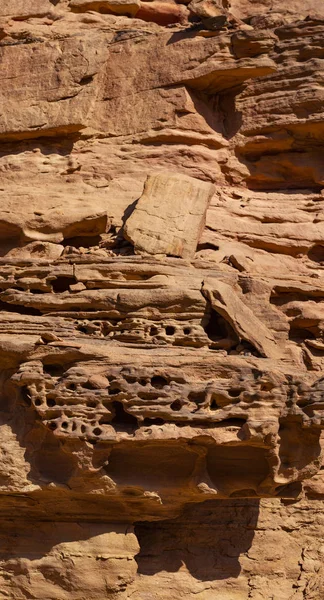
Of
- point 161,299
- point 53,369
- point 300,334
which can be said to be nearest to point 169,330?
point 161,299

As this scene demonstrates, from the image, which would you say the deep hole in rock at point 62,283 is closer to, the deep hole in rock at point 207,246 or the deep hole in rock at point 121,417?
the deep hole in rock at point 121,417

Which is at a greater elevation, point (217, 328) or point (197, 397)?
point (217, 328)

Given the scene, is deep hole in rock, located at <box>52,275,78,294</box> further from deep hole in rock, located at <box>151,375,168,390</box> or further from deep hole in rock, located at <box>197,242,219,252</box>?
deep hole in rock, located at <box>197,242,219,252</box>

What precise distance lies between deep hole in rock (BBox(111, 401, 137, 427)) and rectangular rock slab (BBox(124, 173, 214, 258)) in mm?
1791

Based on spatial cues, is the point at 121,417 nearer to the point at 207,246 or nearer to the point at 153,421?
the point at 153,421

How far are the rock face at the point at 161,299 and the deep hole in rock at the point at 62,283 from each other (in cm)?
2

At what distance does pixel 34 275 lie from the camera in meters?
10.6

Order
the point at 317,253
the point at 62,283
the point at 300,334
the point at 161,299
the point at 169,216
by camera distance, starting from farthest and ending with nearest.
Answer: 1. the point at 317,253
2. the point at 300,334
3. the point at 169,216
4. the point at 62,283
5. the point at 161,299

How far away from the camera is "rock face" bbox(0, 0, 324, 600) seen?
31.9 ft

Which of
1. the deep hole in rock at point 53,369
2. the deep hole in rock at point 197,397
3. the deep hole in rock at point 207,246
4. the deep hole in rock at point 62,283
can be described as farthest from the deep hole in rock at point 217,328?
the deep hole in rock at point 53,369

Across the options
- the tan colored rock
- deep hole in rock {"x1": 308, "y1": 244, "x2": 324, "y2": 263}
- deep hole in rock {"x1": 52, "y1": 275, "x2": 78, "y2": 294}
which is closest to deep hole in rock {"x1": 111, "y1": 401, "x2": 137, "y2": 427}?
deep hole in rock {"x1": 52, "y1": 275, "x2": 78, "y2": 294}

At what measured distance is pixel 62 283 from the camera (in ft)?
35.0

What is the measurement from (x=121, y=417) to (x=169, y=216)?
2.35 m

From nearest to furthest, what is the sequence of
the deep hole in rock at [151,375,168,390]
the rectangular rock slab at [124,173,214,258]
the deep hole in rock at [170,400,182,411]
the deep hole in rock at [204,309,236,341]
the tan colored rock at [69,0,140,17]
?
the deep hole in rock at [170,400,182,411] < the deep hole in rock at [151,375,168,390] < the deep hole in rock at [204,309,236,341] < the rectangular rock slab at [124,173,214,258] < the tan colored rock at [69,0,140,17]
